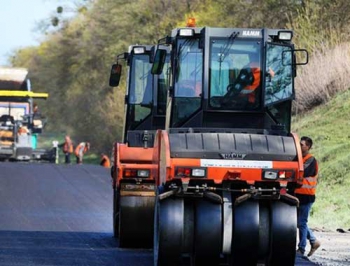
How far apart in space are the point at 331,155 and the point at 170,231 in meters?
18.9

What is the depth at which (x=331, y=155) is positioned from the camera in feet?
105

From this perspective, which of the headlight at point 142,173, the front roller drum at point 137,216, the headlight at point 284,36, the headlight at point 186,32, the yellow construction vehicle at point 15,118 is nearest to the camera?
the headlight at point 186,32

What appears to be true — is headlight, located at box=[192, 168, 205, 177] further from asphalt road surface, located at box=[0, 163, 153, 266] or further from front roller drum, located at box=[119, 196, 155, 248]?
front roller drum, located at box=[119, 196, 155, 248]

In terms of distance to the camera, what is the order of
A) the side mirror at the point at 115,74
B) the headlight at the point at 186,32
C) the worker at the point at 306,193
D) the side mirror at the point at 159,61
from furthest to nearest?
1. the side mirror at the point at 115,74
2. the worker at the point at 306,193
3. the headlight at the point at 186,32
4. the side mirror at the point at 159,61

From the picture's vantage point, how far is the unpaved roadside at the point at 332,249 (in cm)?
1645

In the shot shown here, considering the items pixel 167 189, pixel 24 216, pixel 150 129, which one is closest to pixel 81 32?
pixel 24 216

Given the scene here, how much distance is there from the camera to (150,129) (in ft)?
63.4

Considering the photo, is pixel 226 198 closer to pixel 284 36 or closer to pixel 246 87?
pixel 246 87

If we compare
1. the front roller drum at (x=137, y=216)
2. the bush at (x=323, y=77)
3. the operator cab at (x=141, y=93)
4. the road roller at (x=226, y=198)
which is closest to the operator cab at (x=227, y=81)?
the road roller at (x=226, y=198)

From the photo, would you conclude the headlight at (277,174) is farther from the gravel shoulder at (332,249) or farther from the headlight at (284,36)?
the gravel shoulder at (332,249)

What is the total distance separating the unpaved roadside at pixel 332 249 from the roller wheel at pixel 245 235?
265 centimetres

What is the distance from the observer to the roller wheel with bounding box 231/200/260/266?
531 inches

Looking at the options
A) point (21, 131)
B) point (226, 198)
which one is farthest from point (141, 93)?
point (21, 131)

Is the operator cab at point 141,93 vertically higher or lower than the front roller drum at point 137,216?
higher
